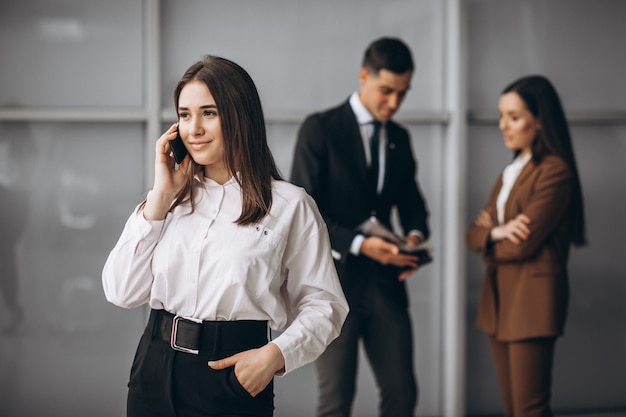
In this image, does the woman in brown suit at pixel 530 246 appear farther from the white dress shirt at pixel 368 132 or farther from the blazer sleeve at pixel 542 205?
the white dress shirt at pixel 368 132

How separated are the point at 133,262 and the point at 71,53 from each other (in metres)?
2.30

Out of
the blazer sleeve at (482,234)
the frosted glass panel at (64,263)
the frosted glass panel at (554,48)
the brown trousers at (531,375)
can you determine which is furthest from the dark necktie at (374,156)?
the frosted glass panel at (64,263)

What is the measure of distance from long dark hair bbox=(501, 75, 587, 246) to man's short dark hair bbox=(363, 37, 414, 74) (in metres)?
0.56

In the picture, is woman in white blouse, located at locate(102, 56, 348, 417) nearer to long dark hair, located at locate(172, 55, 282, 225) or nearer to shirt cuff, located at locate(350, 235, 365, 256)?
long dark hair, located at locate(172, 55, 282, 225)

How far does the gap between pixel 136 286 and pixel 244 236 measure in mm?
280

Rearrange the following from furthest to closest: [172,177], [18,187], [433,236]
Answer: [433,236] < [18,187] < [172,177]

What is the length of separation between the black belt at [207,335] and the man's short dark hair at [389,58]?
171cm

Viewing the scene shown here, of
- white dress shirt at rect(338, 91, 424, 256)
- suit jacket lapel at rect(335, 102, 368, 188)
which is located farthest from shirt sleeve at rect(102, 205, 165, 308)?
white dress shirt at rect(338, 91, 424, 256)

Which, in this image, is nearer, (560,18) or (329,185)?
(329,185)

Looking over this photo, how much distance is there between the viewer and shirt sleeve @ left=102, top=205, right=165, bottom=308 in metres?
1.76

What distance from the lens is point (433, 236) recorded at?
410 cm

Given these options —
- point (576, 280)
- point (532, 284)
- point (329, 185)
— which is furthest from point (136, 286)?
point (576, 280)

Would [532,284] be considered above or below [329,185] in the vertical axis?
below

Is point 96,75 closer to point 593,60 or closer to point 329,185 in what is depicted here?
point 329,185
